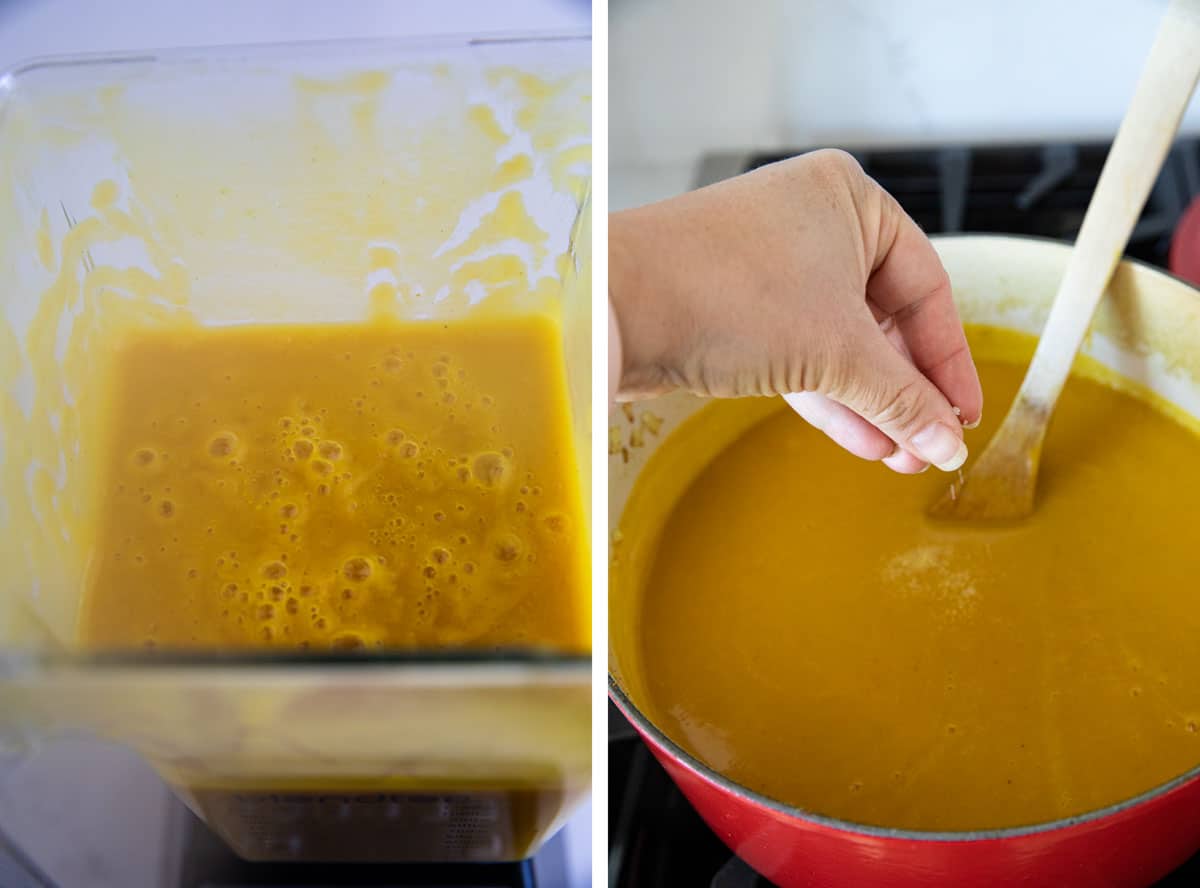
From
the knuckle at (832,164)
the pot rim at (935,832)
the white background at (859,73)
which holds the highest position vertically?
the knuckle at (832,164)

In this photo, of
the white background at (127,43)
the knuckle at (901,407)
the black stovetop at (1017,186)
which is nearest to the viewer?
the white background at (127,43)

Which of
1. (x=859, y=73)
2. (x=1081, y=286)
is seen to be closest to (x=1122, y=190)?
(x=1081, y=286)

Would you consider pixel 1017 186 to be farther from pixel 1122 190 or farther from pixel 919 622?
pixel 919 622

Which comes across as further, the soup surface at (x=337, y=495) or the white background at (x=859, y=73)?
the white background at (x=859, y=73)

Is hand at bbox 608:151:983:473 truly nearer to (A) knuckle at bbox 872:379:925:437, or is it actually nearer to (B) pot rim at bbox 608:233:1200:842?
(A) knuckle at bbox 872:379:925:437

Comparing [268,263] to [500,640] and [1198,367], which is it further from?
[1198,367]

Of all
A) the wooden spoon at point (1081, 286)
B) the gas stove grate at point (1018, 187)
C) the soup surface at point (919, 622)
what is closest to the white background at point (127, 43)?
the soup surface at point (919, 622)

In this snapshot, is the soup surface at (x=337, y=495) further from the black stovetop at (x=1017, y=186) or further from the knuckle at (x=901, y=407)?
the black stovetop at (x=1017, y=186)
